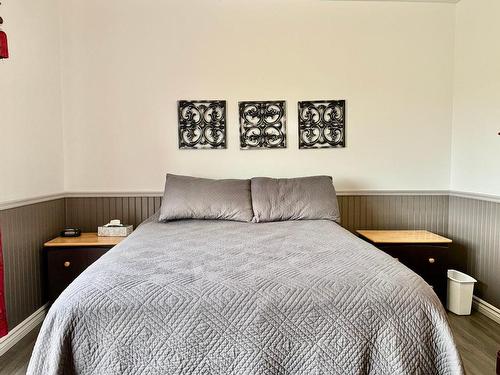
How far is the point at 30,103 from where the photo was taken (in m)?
2.61

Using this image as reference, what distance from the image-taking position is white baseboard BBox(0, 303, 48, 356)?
2.23 m

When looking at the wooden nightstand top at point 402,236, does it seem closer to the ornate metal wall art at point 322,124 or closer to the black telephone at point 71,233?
the ornate metal wall art at point 322,124

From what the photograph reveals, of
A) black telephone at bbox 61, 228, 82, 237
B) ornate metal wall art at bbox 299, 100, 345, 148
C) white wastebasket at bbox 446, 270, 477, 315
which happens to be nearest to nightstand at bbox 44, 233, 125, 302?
black telephone at bbox 61, 228, 82, 237

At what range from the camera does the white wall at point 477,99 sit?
267 cm

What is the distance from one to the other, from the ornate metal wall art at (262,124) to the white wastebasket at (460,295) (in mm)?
1695

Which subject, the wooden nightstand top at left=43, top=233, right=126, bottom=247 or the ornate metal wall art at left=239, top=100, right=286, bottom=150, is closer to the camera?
the wooden nightstand top at left=43, top=233, right=126, bottom=247

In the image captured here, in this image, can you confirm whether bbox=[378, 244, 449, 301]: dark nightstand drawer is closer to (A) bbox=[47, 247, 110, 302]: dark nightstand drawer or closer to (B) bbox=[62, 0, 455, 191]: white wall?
(B) bbox=[62, 0, 455, 191]: white wall

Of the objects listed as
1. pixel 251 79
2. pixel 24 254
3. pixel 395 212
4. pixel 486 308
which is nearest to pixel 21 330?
pixel 24 254

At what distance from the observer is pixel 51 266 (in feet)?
8.77

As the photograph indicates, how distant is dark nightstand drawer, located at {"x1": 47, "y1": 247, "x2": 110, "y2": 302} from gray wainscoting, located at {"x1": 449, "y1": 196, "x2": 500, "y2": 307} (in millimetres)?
2812

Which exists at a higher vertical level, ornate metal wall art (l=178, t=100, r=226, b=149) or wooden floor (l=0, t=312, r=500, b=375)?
ornate metal wall art (l=178, t=100, r=226, b=149)

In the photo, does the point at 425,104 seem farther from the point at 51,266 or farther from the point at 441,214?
the point at 51,266

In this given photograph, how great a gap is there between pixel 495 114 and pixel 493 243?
0.94 meters

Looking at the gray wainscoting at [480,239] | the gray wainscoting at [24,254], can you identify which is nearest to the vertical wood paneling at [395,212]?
the gray wainscoting at [480,239]
